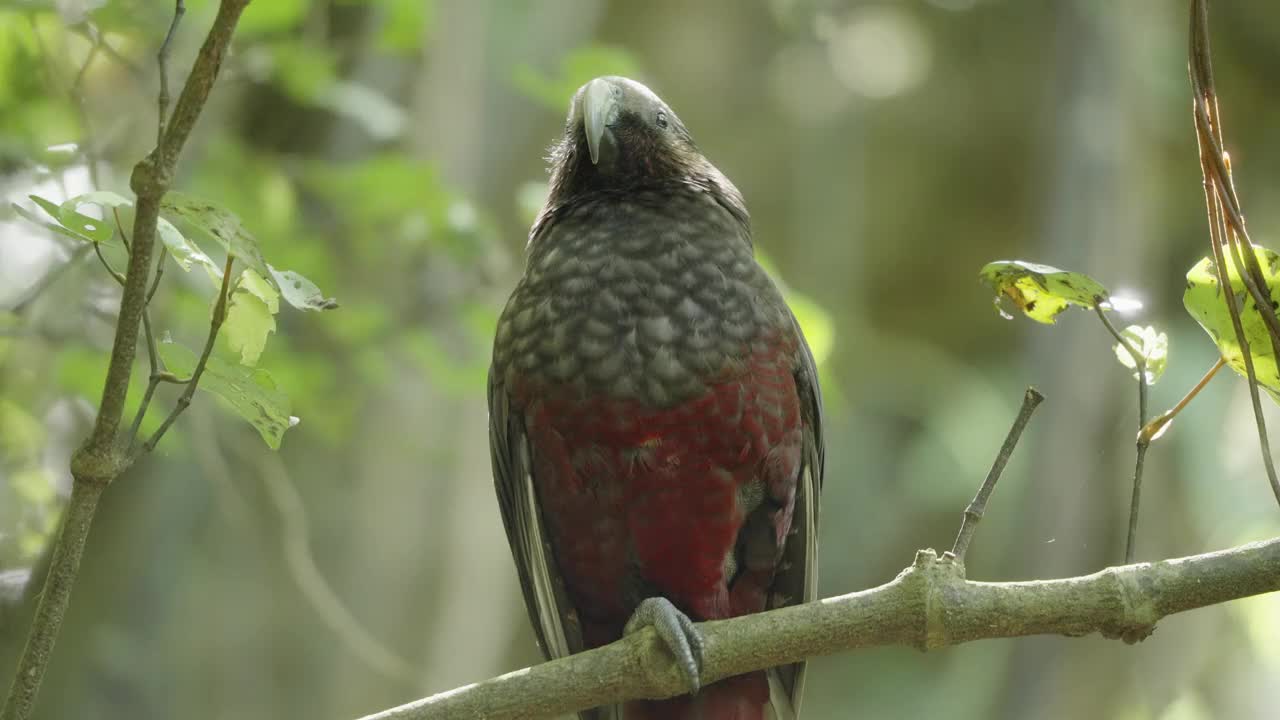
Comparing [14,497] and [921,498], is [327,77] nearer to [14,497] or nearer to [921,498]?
[14,497]

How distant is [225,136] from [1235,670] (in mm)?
4910

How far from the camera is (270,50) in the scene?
10.6ft

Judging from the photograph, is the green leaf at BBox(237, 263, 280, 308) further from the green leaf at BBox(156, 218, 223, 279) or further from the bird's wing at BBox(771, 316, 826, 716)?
the bird's wing at BBox(771, 316, 826, 716)

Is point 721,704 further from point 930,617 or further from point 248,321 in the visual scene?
point 248,321

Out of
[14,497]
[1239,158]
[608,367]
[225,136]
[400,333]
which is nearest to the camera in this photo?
[608,367]

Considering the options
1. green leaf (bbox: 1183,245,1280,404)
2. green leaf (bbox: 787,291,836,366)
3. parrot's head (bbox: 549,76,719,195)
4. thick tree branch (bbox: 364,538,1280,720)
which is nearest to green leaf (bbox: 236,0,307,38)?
parrot's head (bbox: 549,76,719,195)

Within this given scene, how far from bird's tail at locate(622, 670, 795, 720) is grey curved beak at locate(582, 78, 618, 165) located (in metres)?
1.12

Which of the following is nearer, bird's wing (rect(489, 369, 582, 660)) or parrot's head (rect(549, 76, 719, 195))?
bird's wing (rect(489, 369, 582, 660))

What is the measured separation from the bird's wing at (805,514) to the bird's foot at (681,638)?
601mm

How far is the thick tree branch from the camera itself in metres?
1.44

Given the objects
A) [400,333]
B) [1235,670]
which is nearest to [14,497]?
[400,333]

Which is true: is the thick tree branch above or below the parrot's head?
below

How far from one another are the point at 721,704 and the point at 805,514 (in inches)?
17.0

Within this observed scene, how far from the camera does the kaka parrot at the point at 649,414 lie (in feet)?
7.16
